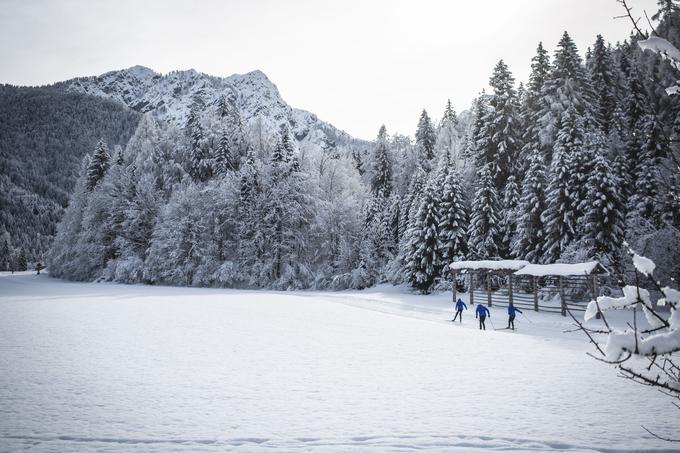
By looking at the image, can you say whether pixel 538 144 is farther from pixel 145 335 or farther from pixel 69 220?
pixel 69 220

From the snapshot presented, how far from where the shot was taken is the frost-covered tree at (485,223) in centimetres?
3553

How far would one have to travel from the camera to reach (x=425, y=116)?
6519cm

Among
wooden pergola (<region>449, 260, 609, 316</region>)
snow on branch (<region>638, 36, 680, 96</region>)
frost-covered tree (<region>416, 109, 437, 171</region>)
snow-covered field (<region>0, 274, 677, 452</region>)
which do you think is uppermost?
frost-covered tree (<region>416, 109, 437, 171</region>)

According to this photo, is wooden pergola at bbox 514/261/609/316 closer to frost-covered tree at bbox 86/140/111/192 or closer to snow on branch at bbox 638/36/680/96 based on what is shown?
snow on branch at bbox 638/36/680/96

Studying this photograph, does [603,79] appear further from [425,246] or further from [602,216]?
[425,246]

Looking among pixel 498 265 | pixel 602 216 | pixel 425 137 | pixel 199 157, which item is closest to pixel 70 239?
pixel 199 157

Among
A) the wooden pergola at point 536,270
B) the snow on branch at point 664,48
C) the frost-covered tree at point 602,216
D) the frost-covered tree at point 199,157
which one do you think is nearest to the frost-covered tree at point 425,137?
the frost-covered tree at point 199,157

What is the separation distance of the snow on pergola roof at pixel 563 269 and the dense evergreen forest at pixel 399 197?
12.1ft

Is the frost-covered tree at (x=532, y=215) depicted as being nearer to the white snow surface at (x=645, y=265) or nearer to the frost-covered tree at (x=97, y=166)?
the white snow surface at (x=645, y=265)

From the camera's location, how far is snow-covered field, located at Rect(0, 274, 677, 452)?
6.88 meters

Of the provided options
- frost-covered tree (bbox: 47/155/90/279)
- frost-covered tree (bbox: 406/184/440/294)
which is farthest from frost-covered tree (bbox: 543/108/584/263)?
frost-covered tree (bbox: 47/155/90/279)

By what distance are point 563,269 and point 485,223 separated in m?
12.7

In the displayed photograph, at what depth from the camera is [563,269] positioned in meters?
23.3

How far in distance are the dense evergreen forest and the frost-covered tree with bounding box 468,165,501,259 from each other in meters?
0.12
